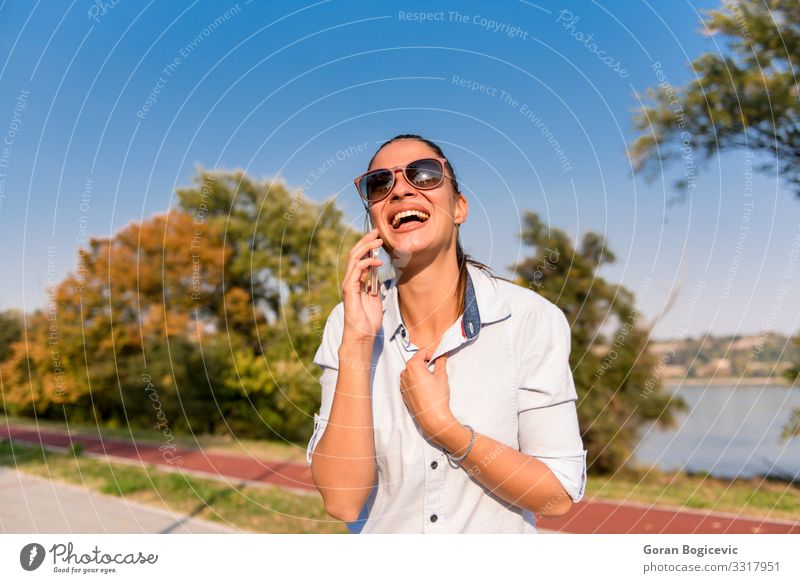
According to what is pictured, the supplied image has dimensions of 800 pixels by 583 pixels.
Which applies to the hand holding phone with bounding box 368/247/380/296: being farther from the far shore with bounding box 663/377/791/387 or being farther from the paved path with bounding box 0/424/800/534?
the far shore with bounding box 663/377/791/387

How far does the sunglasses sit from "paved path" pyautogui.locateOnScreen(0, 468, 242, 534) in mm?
5010

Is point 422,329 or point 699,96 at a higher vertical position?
point 699,96

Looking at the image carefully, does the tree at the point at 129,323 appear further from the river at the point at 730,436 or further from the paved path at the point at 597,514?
the river at the point at 730,436

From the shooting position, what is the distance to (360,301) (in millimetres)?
1804

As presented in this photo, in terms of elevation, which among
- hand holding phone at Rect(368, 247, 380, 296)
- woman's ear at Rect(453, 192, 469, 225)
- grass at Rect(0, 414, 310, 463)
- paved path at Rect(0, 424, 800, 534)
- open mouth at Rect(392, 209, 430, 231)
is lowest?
paved path at Rect(0, 424, 800, 534)

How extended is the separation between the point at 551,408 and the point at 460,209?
717mm

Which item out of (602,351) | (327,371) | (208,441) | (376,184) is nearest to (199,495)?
(208,441)

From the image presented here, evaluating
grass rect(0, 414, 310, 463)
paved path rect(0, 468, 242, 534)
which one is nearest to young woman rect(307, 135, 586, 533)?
paved path rect(0, 468, 242, 534)

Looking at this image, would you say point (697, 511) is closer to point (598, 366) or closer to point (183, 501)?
point (598, 366)

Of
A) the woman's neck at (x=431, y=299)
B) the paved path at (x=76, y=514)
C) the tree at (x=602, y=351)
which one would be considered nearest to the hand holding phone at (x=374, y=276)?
the woman's neck at (x=431, y=299)

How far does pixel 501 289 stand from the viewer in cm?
186

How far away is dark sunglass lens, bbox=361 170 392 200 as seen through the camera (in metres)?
1.99
